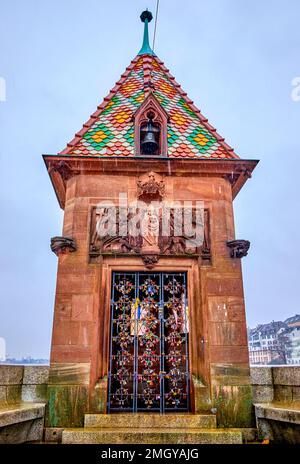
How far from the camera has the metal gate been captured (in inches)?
321

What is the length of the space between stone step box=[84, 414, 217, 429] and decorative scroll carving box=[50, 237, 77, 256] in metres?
3.47

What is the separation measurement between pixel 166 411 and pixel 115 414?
4.00 ft

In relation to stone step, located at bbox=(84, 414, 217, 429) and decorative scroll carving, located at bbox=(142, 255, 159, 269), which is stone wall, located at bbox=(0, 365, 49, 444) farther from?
decorative scroll carving, located at bbox=(142, 255, 159, 269)

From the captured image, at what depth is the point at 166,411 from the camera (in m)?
8.00

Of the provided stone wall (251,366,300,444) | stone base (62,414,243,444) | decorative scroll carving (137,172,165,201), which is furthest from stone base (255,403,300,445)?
decorative scroll carving (137,172,165,201)

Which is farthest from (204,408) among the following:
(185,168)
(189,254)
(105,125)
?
(105,125)

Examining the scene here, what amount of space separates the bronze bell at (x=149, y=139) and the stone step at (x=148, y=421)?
6619 mm

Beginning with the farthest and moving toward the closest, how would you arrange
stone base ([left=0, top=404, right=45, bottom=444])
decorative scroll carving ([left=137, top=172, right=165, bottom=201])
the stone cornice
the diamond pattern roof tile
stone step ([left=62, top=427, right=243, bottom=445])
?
the diamond pattern roof tile
the stone cornice
decorative scroll carving ([left=137, top=172, right=165, bottom=201])
stone step ([left=62, top=427, right=243, bottom=445])
stone base ([left=0, top=404, right=45, bottom=444])

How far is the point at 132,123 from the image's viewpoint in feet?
34.3

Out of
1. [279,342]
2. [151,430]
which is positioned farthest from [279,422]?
[279,342]

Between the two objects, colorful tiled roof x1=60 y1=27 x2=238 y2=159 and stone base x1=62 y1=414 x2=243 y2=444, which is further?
colorful tiled roof x1=60 y1=27 x2=238 y2=159

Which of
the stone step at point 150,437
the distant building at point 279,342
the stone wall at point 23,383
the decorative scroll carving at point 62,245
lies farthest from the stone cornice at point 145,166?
the distant building at point 279,342

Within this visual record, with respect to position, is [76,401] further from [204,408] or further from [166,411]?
[204,408]

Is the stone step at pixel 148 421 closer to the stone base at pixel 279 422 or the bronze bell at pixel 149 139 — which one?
the stone base at pixel 279 422
